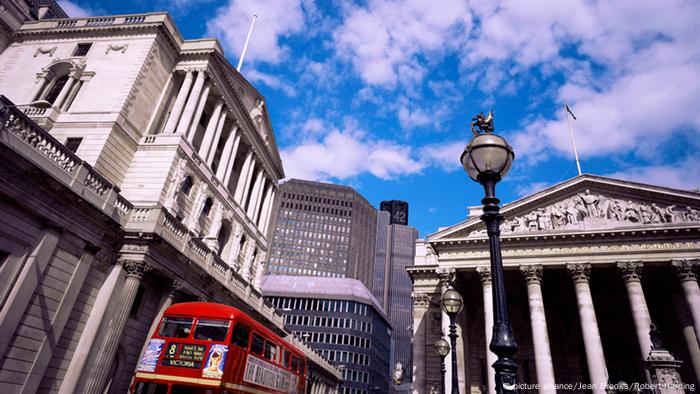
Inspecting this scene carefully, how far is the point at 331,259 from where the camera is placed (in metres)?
146

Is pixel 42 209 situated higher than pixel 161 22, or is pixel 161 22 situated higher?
pixel 161 22

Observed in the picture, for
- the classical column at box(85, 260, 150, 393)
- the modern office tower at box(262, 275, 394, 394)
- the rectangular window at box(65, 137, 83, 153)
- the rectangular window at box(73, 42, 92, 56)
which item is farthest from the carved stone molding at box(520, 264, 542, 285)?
the modern office tower at box(262, 275, 394, 394)

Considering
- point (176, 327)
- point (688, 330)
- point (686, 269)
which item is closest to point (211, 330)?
point (176, 327)

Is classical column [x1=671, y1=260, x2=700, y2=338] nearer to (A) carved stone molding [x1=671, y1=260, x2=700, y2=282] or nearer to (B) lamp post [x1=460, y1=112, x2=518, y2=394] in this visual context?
(A) carved stone molding [x1=671, y1=260, x2=700, y2=282]

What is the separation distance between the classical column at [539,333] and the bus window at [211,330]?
20379 mm

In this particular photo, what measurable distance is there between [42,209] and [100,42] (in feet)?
67.0

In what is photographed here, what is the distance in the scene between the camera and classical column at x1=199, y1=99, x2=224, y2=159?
Result: 30.7 metres

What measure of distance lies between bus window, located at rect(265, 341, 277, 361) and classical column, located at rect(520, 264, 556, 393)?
56.0 ft

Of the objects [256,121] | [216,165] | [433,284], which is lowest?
[433,284]

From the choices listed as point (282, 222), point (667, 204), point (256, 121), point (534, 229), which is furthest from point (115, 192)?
point (282, 222)

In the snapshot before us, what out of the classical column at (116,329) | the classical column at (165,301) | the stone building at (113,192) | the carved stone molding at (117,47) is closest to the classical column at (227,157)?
the stone building at (113,192)

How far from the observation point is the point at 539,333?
82.7ft

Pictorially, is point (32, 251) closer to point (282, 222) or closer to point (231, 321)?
point (231, 321)

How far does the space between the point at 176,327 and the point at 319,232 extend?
448ft
